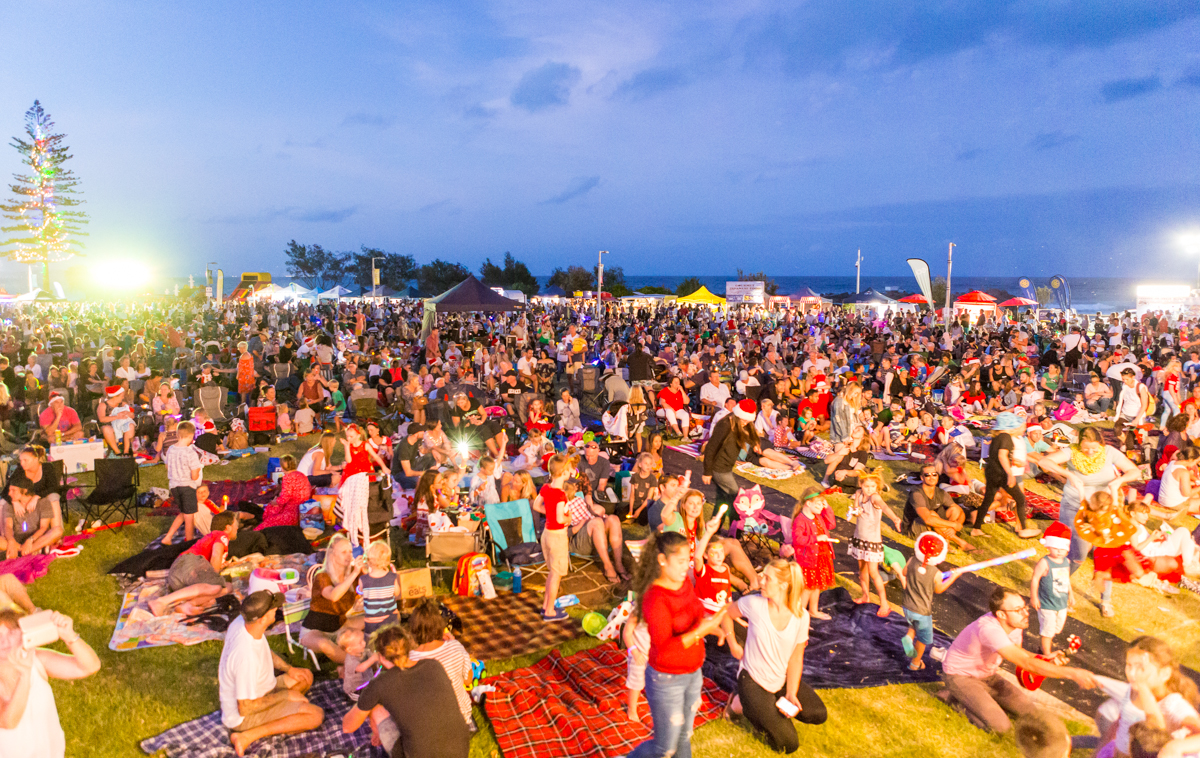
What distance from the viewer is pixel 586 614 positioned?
547 cm

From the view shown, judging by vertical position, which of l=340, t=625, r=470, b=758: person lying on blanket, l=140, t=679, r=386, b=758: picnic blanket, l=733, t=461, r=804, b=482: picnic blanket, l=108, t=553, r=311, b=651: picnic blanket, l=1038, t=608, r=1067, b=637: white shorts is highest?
l=340, t=625, r=470, b=758: person lying on blanket

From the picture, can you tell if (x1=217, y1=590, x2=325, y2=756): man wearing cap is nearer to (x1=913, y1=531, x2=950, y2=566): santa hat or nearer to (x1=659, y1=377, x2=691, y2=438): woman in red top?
(x1=913, y1=531, x2=950, y2=566): santa hat

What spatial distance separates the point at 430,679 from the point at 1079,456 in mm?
6177

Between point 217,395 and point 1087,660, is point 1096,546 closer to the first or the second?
point 1087,660

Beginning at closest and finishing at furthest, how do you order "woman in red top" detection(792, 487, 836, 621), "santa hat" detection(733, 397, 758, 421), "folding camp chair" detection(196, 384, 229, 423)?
"woman in red top" detection(792, 487, 836, 621)
"santa hat" detection(733, 397, 758, 421)
"folding camp chair" detection(196, 384, 229, 423)

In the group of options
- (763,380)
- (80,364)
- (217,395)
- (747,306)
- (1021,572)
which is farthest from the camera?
(747,306)

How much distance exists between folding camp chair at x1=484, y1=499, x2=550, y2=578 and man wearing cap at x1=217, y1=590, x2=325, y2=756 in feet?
8.66

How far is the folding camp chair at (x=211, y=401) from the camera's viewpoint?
36.8 ft

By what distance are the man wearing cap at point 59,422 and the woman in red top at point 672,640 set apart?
403 inches

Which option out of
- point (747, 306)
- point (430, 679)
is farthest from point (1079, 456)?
point (747, 306)

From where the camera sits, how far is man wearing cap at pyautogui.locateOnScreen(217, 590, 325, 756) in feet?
12.6

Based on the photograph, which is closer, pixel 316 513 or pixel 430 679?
pixel 430 679

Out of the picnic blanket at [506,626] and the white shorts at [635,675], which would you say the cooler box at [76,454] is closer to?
the picnic blanket at [506,626]

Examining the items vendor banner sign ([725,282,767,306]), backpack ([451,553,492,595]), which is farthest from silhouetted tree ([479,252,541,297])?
backpack ([451,553,492,595])
